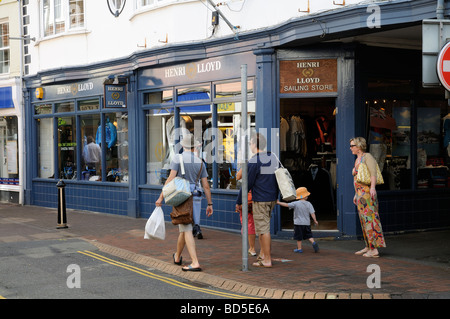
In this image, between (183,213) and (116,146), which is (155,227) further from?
(116,146)

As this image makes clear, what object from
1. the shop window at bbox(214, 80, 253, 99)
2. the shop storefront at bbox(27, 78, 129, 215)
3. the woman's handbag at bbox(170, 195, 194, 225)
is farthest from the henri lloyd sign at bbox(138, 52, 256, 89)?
the woman's handbag at bbox(170, 195, 194, 225)

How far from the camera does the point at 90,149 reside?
1694 centimetres

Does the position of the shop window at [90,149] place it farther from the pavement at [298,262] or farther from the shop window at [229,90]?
the shop window at [229,90]

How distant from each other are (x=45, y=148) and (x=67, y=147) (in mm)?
1467

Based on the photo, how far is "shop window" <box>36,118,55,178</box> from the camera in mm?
18625

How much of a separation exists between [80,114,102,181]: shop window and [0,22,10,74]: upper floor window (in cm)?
491

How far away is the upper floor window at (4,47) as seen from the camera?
20.2 m

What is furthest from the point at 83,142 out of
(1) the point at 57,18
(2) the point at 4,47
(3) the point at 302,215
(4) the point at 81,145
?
(3) the point at 302,215

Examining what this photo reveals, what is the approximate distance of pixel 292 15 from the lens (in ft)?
36.4

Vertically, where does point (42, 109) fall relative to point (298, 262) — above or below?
above

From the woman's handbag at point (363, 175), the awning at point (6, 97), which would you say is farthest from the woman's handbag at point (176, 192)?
the awning at point (6, 97)

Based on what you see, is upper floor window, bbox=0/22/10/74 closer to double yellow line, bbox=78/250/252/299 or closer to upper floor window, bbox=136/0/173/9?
upper floor window, bbox=136/0/173/9

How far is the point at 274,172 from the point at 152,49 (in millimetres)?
6145

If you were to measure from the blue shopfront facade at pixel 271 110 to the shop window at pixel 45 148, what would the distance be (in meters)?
2.35
